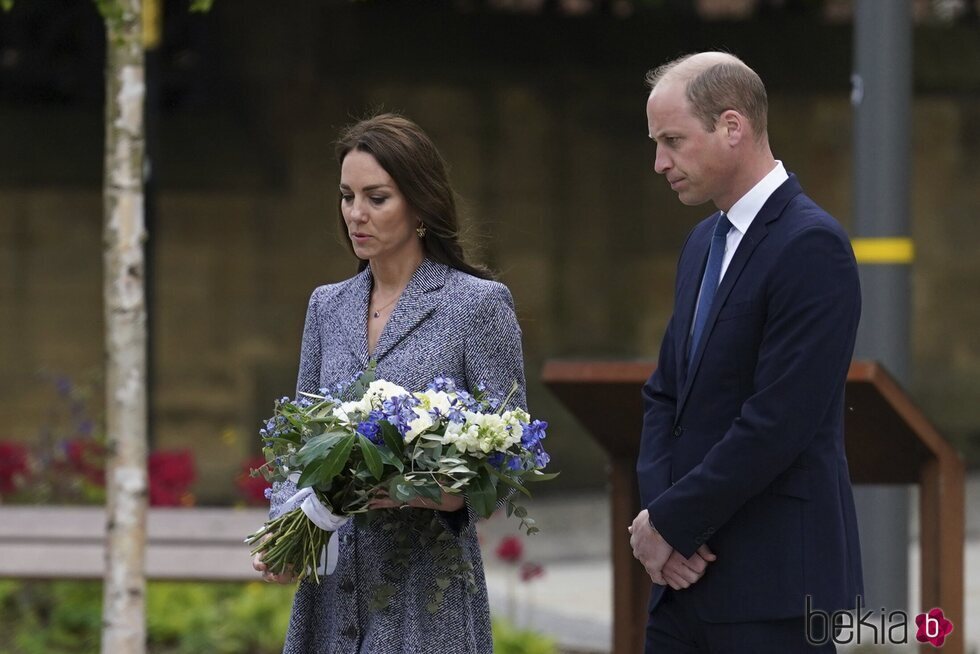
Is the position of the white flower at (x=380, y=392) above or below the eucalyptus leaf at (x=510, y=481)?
above

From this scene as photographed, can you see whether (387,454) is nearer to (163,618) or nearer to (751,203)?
(751,203)

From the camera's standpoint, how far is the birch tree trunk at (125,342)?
5.46 meters

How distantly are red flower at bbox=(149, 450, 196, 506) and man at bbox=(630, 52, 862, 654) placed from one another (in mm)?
4636

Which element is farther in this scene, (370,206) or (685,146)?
(370,206)

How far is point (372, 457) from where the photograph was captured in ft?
10.4

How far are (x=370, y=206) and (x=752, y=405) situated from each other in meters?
0.96

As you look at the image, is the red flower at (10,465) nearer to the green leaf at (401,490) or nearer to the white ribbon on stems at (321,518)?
the white ribbon on stems at (321,518)

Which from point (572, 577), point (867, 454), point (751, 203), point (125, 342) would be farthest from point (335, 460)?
point (572, 577)

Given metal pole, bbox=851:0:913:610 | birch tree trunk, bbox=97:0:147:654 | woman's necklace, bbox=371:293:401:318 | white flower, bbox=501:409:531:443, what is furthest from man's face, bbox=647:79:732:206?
metal pole, bbox=851:0:913:610

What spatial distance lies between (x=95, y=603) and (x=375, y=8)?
5874 mm

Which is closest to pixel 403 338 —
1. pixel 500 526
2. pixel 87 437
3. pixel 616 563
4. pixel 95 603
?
pixel 616 563

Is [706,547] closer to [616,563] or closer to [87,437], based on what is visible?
[616,563]

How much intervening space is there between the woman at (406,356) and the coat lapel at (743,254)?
1.46 feet

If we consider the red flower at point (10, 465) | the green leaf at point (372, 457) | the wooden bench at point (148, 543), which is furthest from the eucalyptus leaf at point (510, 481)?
the red flower at point (10, 465)
